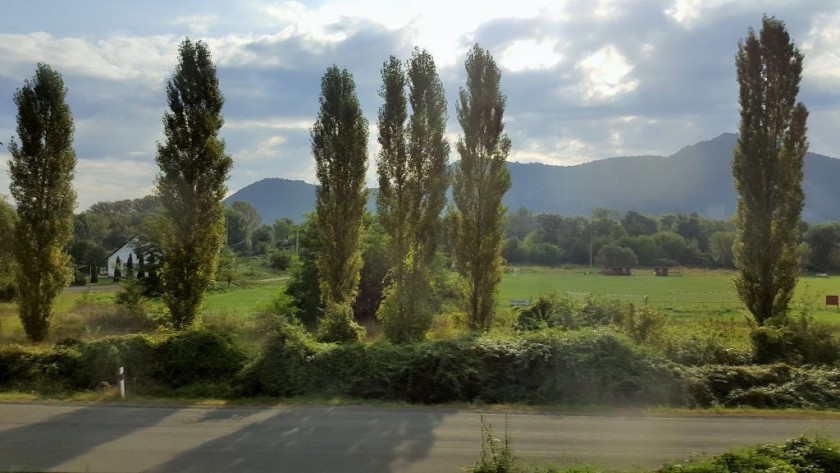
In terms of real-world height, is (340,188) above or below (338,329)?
above

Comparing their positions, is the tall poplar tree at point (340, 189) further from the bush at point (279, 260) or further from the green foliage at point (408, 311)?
the bush at point (279, 260)

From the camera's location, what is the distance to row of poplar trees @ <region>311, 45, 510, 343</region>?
76.8 ft

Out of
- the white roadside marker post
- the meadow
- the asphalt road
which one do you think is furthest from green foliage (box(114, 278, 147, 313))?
the asphalt road

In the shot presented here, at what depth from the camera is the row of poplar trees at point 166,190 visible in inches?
883

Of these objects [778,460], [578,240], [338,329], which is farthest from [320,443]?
[578,240]

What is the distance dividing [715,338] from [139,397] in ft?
53.6

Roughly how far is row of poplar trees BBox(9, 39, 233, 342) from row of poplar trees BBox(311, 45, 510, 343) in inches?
189

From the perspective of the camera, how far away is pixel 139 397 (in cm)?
1545

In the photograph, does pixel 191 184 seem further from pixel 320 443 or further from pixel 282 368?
pixel 320 443

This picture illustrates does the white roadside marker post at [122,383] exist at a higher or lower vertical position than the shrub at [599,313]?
lower

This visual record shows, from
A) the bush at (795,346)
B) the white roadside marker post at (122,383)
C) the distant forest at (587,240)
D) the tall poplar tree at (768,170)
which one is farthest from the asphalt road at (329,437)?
the distant forest at (587,240)

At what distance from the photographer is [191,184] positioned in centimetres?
2283

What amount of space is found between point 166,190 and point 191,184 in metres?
0.88

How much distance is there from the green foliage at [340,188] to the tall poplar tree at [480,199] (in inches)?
163
